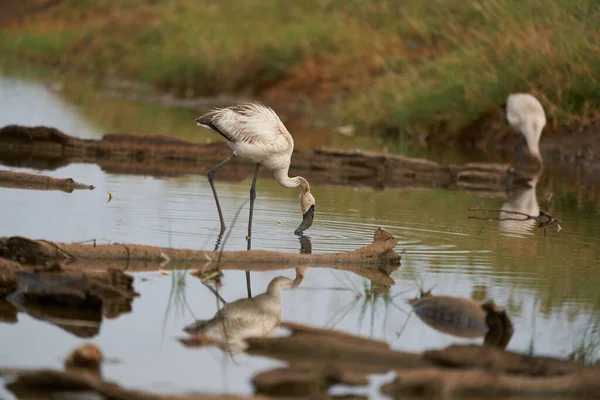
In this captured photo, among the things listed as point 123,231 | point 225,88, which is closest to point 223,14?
point 225,88

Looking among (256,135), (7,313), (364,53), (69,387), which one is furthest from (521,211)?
(364,53)

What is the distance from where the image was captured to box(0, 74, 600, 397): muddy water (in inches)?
189

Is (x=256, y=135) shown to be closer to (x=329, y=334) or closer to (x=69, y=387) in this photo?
(x=329, y=334)

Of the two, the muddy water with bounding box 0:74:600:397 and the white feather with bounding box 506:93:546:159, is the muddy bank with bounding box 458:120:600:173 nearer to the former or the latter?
the white feather with bounding box 506:93:546:159

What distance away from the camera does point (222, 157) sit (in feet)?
42.8

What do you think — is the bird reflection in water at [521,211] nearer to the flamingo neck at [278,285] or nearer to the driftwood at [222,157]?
the driftwood at [222,157]

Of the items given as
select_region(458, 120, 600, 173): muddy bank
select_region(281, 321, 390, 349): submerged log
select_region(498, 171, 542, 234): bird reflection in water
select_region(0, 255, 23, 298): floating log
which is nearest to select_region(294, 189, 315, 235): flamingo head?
select_region(498, 171, 542, 234): bird reflection in water

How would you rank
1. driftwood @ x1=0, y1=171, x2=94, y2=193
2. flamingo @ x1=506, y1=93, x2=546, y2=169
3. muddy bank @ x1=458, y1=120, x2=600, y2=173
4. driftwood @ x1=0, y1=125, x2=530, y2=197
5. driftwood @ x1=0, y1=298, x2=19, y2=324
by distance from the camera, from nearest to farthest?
driftwood @ x1=0, y1=298, x2=19, y2=324 → driftwood @ x1=0, y1=171, x2=94, y2=193 → driftwood @ x1=0, y1=125, x2=530, y2=197 → flamingo @ x1=506, y1=93, x2=546, y2=169 → muddy bank @ x1=458, y1=120, x2=600, y2=173

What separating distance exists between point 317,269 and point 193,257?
767 mm

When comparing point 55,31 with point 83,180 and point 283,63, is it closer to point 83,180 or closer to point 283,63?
point 283,63

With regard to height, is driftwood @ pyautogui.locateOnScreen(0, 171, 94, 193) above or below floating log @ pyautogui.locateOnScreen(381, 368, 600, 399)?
above

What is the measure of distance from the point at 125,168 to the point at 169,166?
62 cm

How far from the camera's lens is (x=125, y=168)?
1203cm

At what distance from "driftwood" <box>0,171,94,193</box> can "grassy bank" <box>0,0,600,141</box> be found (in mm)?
8985
